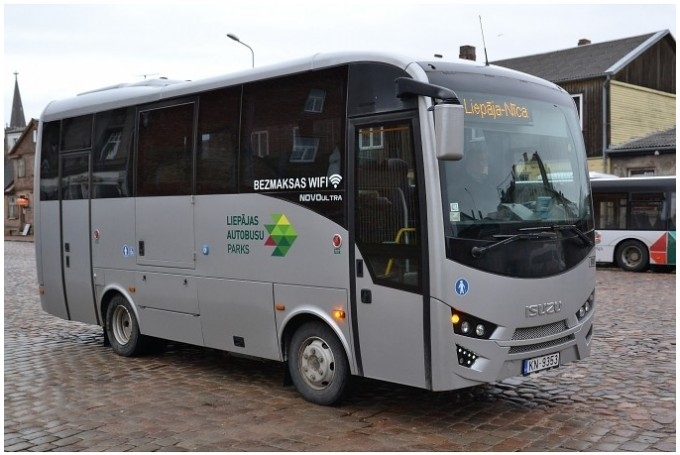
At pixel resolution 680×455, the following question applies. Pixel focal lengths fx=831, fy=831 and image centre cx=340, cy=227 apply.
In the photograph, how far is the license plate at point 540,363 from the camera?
7.17 metres

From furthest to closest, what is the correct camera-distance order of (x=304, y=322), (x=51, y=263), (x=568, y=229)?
(x=51, y=263), (x=304, y=322), (x=568, y=229)

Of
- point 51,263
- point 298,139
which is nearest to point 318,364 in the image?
point 298,139

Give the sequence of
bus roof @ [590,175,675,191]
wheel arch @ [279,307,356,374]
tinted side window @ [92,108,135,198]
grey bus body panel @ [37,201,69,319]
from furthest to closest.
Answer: bus roof @ [590,175,675,191] → grey bus body panel @ [37,201,69,319] → tinted side window @ [92,108,135,198] → wheel arch @ [279,307,356,374]

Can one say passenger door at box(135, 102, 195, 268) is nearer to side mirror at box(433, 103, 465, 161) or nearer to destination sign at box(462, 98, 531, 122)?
destination sign at box(462, 98, 531, 122)

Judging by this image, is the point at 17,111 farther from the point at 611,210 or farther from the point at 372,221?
the point at 372,221

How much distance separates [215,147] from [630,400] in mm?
5040

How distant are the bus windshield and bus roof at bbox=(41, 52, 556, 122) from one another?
39 cm

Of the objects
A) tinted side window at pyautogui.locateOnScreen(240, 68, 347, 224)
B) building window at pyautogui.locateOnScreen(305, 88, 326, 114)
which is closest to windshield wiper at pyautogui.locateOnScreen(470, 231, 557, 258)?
tinted side window at pyautogui.locateOnScreen(240, 68, 347, 224)

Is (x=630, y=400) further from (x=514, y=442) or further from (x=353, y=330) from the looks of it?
(x=353, y=330)

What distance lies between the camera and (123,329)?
11.0 m

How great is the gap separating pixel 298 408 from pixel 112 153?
4838 mm

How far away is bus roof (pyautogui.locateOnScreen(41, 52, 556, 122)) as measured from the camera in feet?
24.1

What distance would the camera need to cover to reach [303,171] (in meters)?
8.07

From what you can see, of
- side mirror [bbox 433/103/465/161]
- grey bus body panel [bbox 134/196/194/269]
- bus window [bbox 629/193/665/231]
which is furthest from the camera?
bus window [bbox 629/193/665/231]
